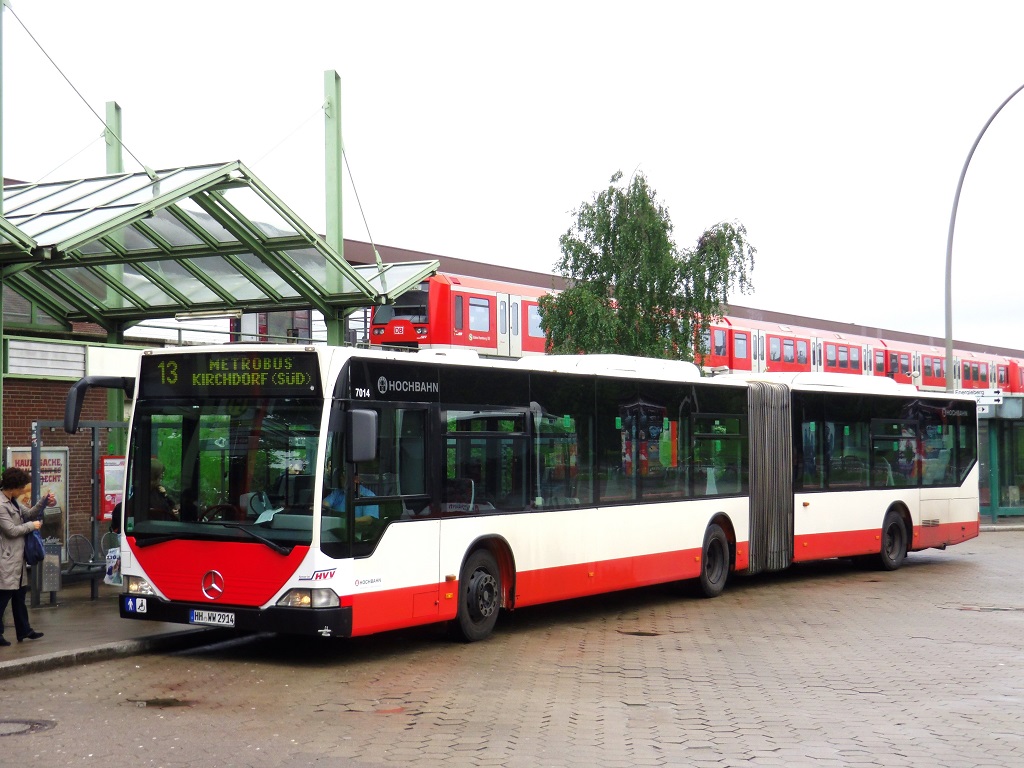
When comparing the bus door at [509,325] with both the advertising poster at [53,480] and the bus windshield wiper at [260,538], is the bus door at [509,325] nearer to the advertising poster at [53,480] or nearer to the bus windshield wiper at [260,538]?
the advertising poster at [53,480]

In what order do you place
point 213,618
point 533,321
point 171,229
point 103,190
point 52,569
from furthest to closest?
1. point 533,321
2. point 171,229
3. point 103,190
4. point 52,569
5. point 213,618

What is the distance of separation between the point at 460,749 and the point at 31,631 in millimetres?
5361

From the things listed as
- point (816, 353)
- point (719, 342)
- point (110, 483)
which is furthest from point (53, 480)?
point (816, 353)

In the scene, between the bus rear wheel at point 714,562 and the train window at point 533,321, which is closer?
the bus rear wheel at point 714,562

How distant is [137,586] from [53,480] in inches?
219

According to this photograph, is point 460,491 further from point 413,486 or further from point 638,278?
point 638,278

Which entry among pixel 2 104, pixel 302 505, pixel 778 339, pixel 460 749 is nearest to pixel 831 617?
pixel 302 505

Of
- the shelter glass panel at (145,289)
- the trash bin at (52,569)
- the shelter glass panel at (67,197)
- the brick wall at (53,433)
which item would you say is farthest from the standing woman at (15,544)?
the shelter glass panel at (145,289)

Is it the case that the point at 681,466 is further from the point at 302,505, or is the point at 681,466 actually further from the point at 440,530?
the point at 302,505

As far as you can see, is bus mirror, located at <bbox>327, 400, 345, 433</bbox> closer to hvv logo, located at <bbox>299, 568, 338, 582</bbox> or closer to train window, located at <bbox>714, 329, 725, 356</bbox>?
hvv logo, located at <bbox>299, 568, 338, 582</bbox>

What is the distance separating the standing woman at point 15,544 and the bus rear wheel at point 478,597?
3.79m

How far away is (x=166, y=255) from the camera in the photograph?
51.4 ft

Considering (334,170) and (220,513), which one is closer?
(220,513)

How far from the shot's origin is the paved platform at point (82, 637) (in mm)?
10289
